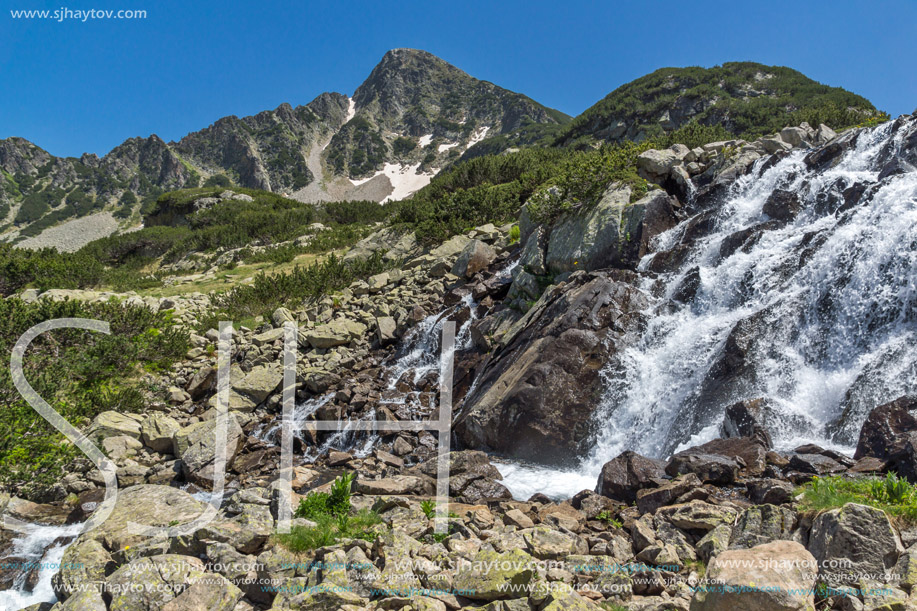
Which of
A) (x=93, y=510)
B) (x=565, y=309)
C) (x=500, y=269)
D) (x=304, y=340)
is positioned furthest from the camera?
(x=500, y=269)

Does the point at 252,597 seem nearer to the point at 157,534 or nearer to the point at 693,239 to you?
the point at 157,534

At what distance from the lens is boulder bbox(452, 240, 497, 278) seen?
18.0 metres

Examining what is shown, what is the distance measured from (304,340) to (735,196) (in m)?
15.0

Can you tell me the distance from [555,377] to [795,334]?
4811 millimetres

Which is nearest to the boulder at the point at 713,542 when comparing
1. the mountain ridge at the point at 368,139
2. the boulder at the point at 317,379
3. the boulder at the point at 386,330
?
the boulder at the point at 317,379

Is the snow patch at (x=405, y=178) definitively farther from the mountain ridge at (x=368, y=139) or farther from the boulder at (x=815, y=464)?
the boulder at (x=815, y=464)

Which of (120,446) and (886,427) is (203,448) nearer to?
(120,446)

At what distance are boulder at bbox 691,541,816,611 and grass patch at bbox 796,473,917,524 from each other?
1311 millimetres

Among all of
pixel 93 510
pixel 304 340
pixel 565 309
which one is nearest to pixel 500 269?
pixel 565 309

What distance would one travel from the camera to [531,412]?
33.2 feet

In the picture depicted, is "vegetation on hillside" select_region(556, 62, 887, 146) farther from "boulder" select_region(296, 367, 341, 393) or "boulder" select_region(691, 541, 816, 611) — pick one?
"boulder" select_region(691, 541, 816, 611)

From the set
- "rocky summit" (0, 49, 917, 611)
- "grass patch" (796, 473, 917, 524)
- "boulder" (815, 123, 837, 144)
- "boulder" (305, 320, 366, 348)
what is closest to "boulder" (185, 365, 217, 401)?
"rocky summit" (0, 49, 917, 611)

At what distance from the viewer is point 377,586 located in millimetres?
4020

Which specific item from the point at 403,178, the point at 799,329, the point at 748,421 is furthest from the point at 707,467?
the point at 403,178
